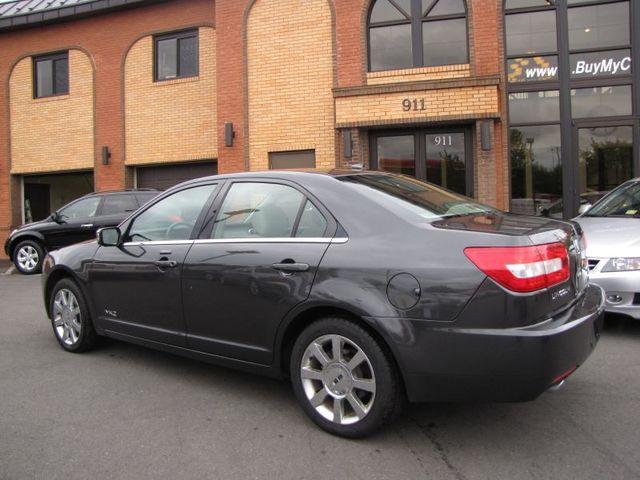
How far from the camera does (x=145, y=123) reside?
1359 centimetres

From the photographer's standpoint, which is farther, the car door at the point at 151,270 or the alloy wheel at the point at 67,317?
the alloy wheel at the point at 67,317

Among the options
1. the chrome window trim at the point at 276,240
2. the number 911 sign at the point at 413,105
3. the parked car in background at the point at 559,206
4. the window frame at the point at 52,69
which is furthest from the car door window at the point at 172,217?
the window frame at the point at 52,69

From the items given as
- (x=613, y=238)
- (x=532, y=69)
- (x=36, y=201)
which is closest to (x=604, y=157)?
(x=532, y=69)

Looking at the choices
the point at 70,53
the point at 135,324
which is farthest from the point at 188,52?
the point at 135,324

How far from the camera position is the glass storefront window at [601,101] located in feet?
33.3

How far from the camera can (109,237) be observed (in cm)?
450

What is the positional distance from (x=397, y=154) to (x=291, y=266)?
787 centimetres

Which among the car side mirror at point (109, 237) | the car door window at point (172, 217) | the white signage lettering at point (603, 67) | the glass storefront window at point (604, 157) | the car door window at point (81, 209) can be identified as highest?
the white signage lettering at point (603, 67)

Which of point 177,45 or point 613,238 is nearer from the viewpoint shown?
point 613,238

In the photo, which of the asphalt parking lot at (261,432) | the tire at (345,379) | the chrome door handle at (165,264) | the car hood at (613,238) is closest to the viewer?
the asphalt parking lot at (261,432)

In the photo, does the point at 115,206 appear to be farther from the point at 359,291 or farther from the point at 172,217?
the point at 359,291

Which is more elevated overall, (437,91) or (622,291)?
(437,91)

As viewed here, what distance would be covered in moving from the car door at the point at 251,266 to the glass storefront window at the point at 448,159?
23.8 ft

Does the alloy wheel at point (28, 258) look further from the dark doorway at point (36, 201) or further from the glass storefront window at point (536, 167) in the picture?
the glass storefront window at point (536, 167)
